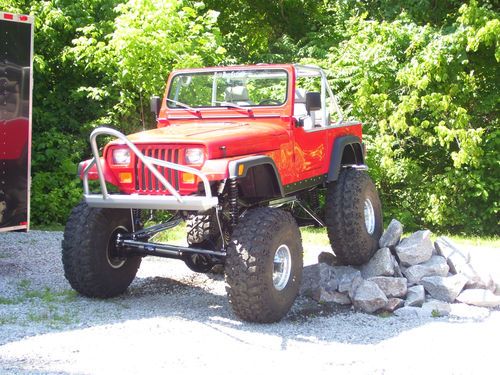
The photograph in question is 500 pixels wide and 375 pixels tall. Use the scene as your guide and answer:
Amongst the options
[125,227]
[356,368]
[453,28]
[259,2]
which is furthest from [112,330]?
[259,2]

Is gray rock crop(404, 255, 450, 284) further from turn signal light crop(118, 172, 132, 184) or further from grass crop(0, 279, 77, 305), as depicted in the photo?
grass crop(0, 279, 77, 305)

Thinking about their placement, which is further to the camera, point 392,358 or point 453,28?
point 453,28

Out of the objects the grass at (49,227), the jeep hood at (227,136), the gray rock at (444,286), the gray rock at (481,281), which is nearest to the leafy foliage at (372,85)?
the grass at (49,227)

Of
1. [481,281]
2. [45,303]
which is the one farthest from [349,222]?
[45,303]

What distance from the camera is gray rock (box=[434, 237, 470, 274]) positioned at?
7.12m

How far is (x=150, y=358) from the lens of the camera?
4645 mm

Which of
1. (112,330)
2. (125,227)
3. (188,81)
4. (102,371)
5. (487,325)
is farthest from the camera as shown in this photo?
(188,81)

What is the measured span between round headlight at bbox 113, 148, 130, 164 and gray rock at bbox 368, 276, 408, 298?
2659 millimetres

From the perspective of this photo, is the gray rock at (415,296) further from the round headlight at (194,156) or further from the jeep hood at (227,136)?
the round headlight at (194,156)

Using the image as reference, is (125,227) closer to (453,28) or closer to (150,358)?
(150,358)

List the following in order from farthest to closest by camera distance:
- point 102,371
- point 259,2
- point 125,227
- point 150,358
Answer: point 259,2 < point 125,227 < point 150,358 < point 102,371

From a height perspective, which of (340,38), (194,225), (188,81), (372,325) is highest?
(340,38)

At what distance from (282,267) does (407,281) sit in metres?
1.66

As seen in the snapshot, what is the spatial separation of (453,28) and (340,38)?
3661 millimetres
